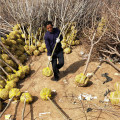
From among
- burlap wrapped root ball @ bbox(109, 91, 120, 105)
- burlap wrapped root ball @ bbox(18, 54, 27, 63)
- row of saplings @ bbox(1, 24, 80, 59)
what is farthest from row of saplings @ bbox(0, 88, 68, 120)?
row of saplings @ bbox(1, 24, 80, 59)

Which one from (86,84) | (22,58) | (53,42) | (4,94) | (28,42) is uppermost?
(53,42)

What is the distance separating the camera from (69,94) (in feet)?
12.7

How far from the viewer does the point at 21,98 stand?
3.56 meters

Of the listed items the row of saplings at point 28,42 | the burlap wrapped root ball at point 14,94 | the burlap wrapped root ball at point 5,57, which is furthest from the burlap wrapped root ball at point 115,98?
the burlap wrapped root ball at point 5,57

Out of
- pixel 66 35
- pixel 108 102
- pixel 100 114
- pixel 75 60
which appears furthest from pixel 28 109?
pixel 66 35

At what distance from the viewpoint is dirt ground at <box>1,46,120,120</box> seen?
120 inches

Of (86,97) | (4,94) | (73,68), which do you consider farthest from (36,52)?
(86,97)

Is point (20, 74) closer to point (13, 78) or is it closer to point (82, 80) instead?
point (13, 78)

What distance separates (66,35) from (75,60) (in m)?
2.15

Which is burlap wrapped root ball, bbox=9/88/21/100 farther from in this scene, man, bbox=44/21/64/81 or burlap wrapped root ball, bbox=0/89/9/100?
man, bbox=44/21/64/81

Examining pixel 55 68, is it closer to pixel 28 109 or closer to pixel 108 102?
pixel 28 109

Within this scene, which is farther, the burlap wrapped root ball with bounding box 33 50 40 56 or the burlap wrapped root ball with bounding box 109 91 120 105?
the burlap wrapped root ball with bounding box 33 50 40 56

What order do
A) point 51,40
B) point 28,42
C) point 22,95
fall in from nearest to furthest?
point 22,95 → point 51,40 → point 28,42

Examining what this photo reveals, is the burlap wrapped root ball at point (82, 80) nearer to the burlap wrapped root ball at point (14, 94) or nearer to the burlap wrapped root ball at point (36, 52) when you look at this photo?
the burlap wrapped root ball at point (14, 94)
